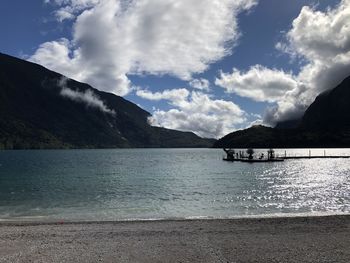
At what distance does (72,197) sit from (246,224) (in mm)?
32290

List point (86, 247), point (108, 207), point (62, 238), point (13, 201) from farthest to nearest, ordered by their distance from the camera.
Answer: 1. point (13, 201)
2. point (108, 207)
3. point (62, 238)
4. point (86, 247)

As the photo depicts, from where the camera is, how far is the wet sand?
1959 cm

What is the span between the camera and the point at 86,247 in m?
22.2

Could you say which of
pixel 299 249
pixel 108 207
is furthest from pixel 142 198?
pixel 299 249

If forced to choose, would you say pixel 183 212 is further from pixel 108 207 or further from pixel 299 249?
pixel 299 249

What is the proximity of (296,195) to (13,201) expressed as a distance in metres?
39.4

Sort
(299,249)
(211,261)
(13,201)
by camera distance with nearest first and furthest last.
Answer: (211,261), (299,249), (13,201)

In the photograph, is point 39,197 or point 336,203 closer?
point 336,203

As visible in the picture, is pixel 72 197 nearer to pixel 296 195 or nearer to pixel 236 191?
pixel 236 191

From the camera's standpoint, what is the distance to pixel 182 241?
23609mm

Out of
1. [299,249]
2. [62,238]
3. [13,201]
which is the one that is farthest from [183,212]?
[13,201]

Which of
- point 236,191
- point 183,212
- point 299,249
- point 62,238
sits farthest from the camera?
point 236,191

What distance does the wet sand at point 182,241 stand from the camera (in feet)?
64.3

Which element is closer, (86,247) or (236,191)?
(86,247)
